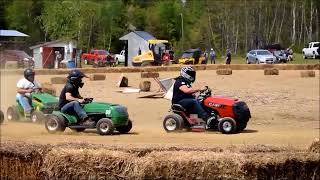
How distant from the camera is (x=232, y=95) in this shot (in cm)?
1894

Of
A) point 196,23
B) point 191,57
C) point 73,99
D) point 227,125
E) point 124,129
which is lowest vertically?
point 124,129

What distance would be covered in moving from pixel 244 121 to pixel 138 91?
29.7 ft

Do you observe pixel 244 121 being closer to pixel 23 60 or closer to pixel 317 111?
pixel 317 111

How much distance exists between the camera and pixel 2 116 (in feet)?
50.1

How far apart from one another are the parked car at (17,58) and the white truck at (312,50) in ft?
26.3

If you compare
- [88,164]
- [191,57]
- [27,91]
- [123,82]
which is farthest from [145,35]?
[123,82]

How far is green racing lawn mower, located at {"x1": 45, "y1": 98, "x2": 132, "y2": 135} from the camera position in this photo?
13.1 meters

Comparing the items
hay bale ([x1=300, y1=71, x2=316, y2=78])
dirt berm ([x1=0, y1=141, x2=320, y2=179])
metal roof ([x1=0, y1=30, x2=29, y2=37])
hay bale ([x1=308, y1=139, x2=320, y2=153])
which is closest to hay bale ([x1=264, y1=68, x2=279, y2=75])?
hay bale ([x1=300, y1=71, x2=316, y2=78])

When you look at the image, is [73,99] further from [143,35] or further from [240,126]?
[240,126]

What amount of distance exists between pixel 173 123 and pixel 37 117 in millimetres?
3420

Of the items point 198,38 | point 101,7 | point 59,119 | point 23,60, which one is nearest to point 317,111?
point 198,38

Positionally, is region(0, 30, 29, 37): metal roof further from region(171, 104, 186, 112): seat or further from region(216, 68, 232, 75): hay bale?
region(216, 68, 232, 75): hay bale

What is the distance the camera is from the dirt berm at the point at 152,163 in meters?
8.10

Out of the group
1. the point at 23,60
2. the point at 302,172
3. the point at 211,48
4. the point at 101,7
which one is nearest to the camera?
the point at 302,172
